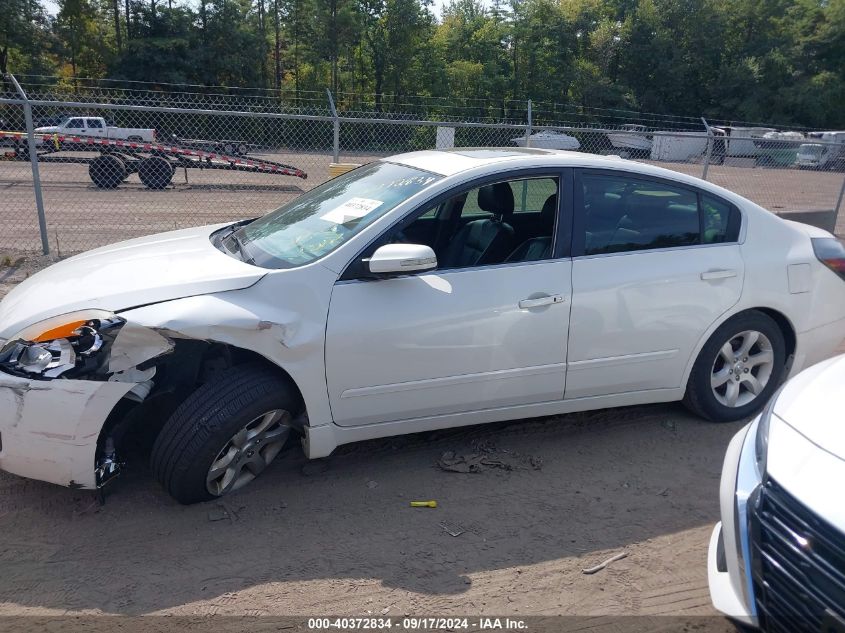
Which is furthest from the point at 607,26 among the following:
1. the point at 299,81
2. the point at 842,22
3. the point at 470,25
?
the point at 299,81

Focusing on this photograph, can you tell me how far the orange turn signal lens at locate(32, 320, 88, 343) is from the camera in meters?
3.10

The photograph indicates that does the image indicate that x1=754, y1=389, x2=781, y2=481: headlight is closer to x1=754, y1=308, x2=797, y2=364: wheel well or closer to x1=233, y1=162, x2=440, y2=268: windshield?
x1=754, y1=308, x2=797, y2=364: wheel well

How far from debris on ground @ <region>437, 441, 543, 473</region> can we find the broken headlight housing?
1810mm

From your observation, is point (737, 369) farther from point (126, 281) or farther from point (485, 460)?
point (126, 281)

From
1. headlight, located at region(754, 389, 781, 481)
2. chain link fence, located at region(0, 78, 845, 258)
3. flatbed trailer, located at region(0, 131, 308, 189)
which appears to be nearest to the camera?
headlight, located at region(754, 389, 781, 481)

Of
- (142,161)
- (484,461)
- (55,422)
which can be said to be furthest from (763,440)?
(142,161)

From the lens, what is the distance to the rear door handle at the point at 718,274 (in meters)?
4.00

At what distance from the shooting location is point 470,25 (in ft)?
121

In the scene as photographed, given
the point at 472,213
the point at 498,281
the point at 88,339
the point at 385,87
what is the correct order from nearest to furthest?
the point at 88,339, the point at 498,281, the point at 472,213, the point at 385,87

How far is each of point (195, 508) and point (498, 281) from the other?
186 centimetres


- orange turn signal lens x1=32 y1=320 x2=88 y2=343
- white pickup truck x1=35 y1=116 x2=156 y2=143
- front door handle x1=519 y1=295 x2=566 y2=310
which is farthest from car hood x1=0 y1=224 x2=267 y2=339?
white pickup truck x1=35 y1=116 x2=156 y2=143

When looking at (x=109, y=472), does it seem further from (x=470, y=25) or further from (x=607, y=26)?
(x=607, y=26)

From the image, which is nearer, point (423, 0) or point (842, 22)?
point (423, 0)

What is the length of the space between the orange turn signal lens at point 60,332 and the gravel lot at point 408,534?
0.85 metres
